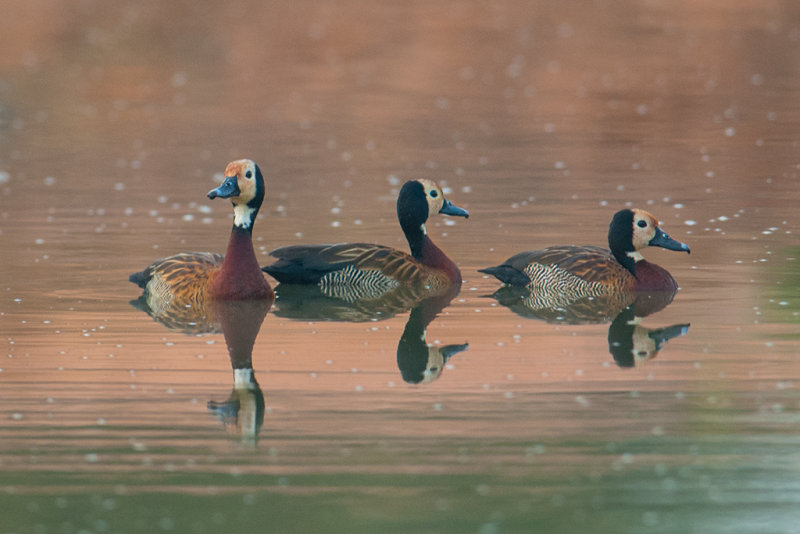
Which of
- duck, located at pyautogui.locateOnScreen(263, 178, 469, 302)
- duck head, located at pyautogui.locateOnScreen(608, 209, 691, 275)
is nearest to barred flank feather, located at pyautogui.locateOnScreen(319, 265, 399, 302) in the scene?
duck, located at pyautogui.locateOnScreen(263, 178, 469, 302)

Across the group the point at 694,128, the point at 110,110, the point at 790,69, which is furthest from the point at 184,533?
the point at 790,69

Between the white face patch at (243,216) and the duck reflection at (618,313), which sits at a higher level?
the white face patch at (243,216)

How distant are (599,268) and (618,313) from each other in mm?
733

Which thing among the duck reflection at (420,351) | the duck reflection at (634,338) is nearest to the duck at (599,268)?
the duck reflection at (634,338)

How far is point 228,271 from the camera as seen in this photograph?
12.5 m

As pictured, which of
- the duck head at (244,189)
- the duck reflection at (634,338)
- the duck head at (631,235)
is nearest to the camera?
the duck reflection at (634,338)

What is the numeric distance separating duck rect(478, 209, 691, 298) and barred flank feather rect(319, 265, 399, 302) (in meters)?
0.86

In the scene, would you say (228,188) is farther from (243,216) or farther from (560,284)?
(560,284)

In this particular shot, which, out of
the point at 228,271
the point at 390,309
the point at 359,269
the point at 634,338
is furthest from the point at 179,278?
the point at 634,338

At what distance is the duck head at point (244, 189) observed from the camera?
12602mm

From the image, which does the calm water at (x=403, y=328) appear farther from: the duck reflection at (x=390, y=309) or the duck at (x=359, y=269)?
the duck at (x=359, y=269)

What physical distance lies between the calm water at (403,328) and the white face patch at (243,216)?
0.72m

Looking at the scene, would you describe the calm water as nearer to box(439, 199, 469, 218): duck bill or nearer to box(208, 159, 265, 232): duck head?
box(439, 199, 469, 218): duck bill

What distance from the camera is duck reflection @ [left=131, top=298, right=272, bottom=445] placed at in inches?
341
